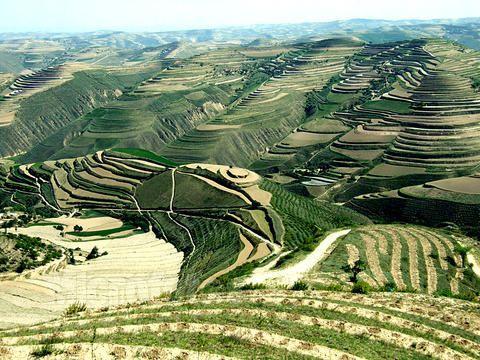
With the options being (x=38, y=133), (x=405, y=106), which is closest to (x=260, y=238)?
(x=405, y=106)

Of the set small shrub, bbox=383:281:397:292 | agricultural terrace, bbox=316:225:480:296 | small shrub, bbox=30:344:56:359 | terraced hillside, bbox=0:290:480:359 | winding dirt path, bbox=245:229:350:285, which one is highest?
small shrub, bbox=30:344:56:359

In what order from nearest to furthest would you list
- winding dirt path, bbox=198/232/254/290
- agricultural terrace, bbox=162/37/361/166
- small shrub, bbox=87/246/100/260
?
winding dirt path, bbox=198/232/254/290
small shrub, bbox=87/246/100/260
agricultural terrace, bbox=162/37/361/166

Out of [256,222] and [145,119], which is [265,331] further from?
[145,119]

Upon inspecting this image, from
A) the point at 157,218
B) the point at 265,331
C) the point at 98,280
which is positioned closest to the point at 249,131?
the point at 157,218

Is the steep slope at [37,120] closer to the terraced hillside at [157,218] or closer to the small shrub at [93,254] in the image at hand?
the terraced hillside at [157,218]

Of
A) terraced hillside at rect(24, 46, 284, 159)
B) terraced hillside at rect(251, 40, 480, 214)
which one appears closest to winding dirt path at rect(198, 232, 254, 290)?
terraced hillside at rect(251, 40, 480, 214)

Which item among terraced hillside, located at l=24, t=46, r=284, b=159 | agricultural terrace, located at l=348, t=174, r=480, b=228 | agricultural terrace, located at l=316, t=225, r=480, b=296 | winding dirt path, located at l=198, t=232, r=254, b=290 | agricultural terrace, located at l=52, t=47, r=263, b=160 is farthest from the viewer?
agricultural terrace, located at l=52, t=47, r=263, b=160

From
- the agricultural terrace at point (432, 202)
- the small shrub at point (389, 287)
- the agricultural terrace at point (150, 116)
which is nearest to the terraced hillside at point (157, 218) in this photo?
the agricultural terrace at point (432, 202)

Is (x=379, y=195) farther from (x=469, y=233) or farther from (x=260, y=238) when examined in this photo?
(x=260, y=238)

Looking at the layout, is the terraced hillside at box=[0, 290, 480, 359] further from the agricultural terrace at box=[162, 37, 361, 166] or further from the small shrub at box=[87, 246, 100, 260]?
the agricultural terrace at box=[162, 37, 361, 166]
